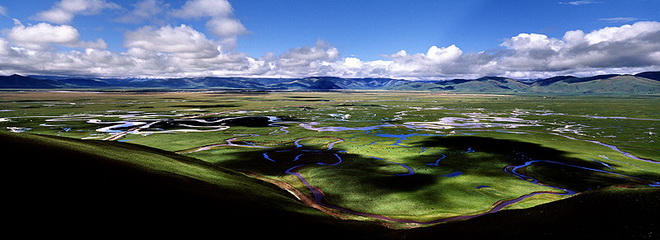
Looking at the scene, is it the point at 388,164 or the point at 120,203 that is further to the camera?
the point at 388,164

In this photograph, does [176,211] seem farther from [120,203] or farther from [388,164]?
[388,164]

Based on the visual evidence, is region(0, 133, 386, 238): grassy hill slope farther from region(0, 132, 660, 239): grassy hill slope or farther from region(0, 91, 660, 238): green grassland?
region(0, 91, 660, 238): green grassland

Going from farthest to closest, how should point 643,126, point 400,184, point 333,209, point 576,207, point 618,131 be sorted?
point 643,126 → point 618,131 → point 400,184 → point 333,209 → point 576,207

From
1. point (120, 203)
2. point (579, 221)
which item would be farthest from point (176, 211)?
point (579, 221)

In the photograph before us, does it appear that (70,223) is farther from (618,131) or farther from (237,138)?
(618,131)

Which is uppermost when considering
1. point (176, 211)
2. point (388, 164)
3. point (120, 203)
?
point (120, 203)

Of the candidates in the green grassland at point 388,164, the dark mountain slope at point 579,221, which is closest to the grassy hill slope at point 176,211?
the dark mountain slope at point 579,221

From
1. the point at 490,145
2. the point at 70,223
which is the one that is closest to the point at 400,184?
the point at 70,223

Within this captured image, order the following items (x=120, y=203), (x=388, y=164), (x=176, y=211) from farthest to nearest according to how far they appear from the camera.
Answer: (x=388, y=164)
(x=176, y=211)
(x=120, y=203)

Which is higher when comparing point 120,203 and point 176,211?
point 120,203

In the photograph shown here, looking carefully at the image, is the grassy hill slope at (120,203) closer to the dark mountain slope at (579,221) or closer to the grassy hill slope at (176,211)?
the grassy hill slope at (176,211)

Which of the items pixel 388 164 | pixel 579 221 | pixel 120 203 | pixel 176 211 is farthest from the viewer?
pixel 388 164
